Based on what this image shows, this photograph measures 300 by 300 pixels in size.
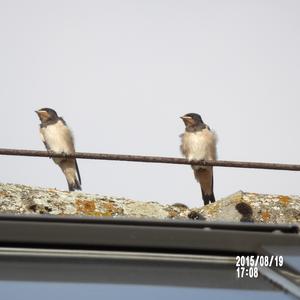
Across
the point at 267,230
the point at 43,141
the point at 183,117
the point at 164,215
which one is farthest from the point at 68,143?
the point at 267,230

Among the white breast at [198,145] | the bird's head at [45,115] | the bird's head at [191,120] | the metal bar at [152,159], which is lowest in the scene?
the metal bar at [152,159]

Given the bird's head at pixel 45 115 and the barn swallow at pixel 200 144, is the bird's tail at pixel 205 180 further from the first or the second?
the bird's head at pixel 45 115

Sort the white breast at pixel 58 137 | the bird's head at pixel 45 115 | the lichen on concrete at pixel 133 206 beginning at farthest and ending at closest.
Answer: the bird's head at pixel 45 115 → the white breast at pixel 58 137 → the lichen on concrete at pixel 133 206

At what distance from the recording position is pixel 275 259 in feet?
6.06

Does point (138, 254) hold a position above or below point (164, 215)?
below

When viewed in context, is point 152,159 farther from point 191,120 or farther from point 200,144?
point 191,120

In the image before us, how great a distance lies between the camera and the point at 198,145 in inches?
316

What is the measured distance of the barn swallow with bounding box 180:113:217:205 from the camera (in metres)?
8.01

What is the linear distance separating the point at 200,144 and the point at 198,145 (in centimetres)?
2

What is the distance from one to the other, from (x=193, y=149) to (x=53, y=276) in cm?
629

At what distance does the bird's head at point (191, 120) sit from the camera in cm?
838

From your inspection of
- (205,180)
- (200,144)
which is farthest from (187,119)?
(205,180)

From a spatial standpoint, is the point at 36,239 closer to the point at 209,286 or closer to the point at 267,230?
the point at 209,286

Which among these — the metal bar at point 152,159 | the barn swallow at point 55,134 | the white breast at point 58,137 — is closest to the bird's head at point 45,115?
the barn swallow at point 55,134
